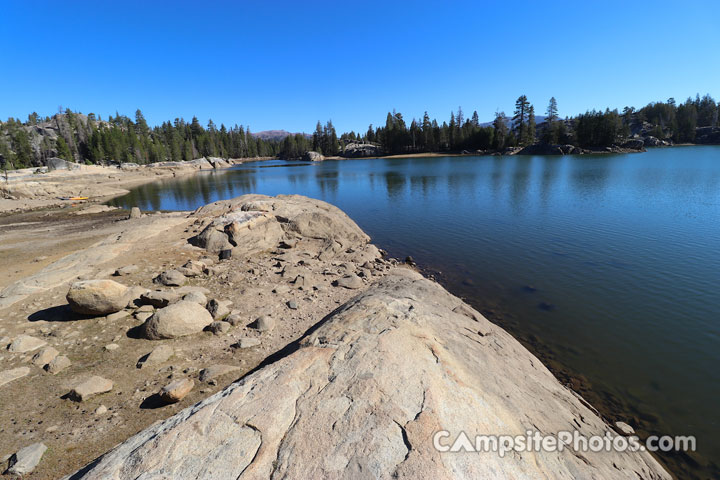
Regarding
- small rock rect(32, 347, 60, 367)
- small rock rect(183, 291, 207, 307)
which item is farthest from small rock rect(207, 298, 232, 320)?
small rock rect(32, 347, 60, 367)

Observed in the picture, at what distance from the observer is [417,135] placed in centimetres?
14800

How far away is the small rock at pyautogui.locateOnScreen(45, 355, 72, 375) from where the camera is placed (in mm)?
7111

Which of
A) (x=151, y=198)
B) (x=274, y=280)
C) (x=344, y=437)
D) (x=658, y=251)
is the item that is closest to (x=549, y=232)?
(x=658, y=251)

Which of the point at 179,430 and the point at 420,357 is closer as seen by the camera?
the point at 179,430

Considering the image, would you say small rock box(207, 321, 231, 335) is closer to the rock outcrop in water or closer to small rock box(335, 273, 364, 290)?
the rock outcrop in water

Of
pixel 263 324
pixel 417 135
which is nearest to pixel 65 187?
pixel 263 324

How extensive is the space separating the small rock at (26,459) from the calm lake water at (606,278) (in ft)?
41.4

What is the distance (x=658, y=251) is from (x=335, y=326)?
2080cm

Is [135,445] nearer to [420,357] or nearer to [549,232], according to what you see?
[420,357]

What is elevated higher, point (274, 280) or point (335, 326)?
point (335, 326)

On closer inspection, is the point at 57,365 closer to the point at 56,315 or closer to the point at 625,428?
the point at 56,315

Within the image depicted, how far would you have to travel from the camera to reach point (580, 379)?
9.13 metres

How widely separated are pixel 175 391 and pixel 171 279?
7014 mm

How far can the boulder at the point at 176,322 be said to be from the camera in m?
8.38
